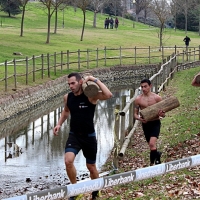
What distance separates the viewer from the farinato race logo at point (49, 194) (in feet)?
19.7

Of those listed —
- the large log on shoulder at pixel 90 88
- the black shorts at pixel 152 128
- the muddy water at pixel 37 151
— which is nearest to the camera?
the large log on shoulder at pixel 90 88

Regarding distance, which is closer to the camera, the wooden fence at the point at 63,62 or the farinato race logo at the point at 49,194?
the farinato race logo at the point at 49,194

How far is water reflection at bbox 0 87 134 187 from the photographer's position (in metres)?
14.7

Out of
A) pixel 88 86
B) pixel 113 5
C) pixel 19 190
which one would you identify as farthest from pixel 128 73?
pixel 113 5

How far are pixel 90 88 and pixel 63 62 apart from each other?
28.4 m

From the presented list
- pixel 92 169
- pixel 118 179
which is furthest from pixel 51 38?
pixel 118 179

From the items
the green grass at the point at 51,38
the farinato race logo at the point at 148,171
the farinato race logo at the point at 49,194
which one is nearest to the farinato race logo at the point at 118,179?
the farinato race logo at the point at 148,171

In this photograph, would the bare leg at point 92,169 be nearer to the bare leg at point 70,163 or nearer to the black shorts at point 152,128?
the bare leg at point 70,163

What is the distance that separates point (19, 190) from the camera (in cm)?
1279

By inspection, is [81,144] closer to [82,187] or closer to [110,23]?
[82,187]

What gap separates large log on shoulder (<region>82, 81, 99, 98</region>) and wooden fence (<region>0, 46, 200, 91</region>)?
1599 cm

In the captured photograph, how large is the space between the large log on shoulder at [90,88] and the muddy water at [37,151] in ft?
15.8

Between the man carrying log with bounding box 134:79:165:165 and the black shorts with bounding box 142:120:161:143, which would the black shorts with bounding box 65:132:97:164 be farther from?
the black shorts with bounding box 142:120:161:143

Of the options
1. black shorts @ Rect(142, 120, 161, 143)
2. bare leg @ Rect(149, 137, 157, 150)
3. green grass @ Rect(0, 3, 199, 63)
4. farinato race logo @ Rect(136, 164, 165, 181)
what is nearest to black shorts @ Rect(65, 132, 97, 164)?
farinato race logo @ Rect(136, 164, 165, 181)
